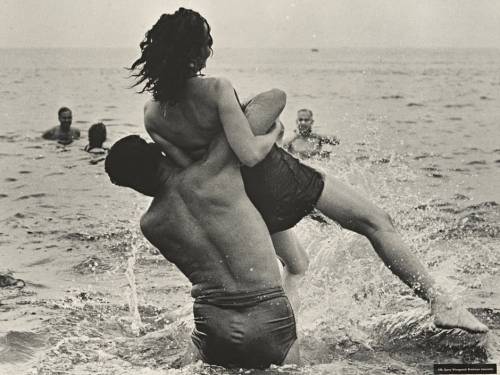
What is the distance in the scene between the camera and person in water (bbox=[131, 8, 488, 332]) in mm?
3738

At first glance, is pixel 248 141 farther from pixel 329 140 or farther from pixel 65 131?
pixel 65 131

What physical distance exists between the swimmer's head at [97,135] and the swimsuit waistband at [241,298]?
1027cm

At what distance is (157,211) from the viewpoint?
151 inches

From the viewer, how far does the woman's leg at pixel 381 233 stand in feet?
13.4

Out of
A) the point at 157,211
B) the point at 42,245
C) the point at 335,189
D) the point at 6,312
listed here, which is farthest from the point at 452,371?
the point at 42,245

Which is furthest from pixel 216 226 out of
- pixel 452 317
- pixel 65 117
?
pixel 65 117

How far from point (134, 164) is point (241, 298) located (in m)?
0.83

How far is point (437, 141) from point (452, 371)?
43.3 ft

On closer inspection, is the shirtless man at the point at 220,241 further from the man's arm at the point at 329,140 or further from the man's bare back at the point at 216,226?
the man's arm at the point at 329,140

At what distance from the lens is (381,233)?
4.14 meters

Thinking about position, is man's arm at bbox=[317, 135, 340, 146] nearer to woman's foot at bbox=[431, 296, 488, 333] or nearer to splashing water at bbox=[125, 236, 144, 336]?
splashing water at bbox=[125, 236, 144, 336]

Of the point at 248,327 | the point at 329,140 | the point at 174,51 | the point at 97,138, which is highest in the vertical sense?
the point at 174,51

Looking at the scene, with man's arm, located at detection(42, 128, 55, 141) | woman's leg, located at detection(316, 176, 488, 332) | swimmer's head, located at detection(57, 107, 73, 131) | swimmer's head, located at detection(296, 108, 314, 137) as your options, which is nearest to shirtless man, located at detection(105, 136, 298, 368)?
woman's leg, located at detection(316, 176, 488, 332)

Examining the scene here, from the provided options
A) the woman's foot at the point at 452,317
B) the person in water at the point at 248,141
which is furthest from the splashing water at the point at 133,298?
the woman's foot at the point at 452,317
